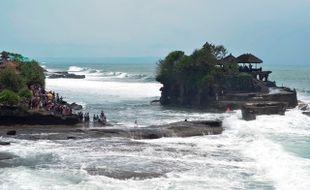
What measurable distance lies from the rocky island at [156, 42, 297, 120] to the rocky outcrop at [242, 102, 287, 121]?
4.46 m

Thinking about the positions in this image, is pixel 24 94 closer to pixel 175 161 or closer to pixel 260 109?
pixel 175 161

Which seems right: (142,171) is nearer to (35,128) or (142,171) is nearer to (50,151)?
(50,151)

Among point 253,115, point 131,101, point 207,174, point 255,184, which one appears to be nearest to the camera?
point 255,184

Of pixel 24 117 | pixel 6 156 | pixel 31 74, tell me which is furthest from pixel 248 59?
pixel 6 156

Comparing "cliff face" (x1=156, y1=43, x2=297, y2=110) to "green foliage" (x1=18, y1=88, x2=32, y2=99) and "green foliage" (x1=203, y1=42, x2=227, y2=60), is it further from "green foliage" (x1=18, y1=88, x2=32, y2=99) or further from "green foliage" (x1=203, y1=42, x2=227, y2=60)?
"green foliage" (x1=18, y1=88, x2=32, y2=99)

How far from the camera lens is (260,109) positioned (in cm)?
5000

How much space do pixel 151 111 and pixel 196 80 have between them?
8692 millimetres

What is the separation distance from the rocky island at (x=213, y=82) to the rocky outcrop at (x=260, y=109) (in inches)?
176

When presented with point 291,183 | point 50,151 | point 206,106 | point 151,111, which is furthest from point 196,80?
point 291,183

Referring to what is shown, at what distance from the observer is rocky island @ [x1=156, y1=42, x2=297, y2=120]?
193ft

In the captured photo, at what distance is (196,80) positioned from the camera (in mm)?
62844

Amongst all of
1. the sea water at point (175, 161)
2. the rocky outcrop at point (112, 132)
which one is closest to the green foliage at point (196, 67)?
the sea water at point (175, 161)

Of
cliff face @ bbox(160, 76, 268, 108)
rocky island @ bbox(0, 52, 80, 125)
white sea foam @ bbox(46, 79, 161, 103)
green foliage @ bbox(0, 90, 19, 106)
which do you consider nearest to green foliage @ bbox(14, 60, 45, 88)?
rocky island @ bbox(0, 52, 80, 125)

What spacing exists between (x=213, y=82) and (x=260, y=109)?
1211cm
